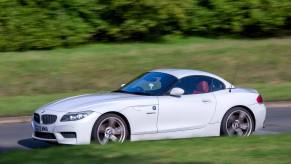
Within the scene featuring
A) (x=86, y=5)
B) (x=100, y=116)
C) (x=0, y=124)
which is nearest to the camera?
(x=100, y=116)

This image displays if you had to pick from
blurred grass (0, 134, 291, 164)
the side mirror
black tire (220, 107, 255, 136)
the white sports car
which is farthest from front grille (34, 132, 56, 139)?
black tire (220, 107, 255, 136)

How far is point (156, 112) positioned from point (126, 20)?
14163mm

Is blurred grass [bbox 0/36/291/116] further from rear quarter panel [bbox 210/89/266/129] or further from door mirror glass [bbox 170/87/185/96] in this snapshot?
door mirror glass [bbox 170/87/185/96]

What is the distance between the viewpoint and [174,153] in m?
10.0

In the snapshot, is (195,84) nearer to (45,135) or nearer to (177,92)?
(177,92)

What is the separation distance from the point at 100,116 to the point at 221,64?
13.3 metres

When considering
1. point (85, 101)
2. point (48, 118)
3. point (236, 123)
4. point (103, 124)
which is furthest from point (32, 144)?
point (236, 123)

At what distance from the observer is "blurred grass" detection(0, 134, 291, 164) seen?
375 inches

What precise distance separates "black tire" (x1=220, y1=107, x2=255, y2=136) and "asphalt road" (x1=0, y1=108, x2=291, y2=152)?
1017 mm

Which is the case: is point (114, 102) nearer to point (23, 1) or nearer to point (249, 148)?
point (249, 148)

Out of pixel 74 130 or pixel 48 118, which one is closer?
pixel 74 130

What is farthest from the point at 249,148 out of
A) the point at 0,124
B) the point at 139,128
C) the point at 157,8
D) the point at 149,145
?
the point at 157,8

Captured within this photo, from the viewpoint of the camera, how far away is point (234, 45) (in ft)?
91.2

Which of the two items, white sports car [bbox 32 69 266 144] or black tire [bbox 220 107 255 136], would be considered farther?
black tire [bbox 220 107 255 136]
